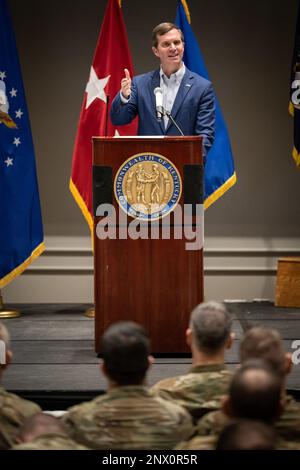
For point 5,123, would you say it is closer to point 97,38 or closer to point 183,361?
point 97,38

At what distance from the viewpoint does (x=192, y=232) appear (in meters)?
4.11

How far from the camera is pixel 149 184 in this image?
13.3ft

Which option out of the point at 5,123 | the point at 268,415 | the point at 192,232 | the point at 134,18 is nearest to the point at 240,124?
the point at 134,18

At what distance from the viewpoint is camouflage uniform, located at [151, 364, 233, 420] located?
2703 mm

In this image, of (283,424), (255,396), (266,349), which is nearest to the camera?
(255,396)

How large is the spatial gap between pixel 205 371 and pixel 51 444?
0.77 m

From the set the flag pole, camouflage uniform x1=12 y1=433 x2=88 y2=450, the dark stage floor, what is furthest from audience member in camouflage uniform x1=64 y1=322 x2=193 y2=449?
the flag pole

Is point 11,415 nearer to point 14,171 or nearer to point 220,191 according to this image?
point 14,171

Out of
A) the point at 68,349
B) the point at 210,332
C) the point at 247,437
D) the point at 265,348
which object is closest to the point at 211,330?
the point at 210,332

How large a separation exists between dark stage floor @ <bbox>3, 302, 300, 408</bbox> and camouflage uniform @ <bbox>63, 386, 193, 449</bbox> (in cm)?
117

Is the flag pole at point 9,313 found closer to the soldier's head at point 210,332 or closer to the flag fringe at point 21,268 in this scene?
the flag fringe at point 21,268

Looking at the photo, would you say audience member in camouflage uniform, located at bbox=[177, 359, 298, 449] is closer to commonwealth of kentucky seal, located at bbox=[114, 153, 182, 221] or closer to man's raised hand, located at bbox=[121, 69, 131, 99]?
commonwealth of kentucky seal, located at bbox=[114, 153, 182, 221]

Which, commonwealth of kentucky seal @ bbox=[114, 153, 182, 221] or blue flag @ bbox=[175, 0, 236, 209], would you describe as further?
blue flag @ bbox=[175, 0, 236, 209]
